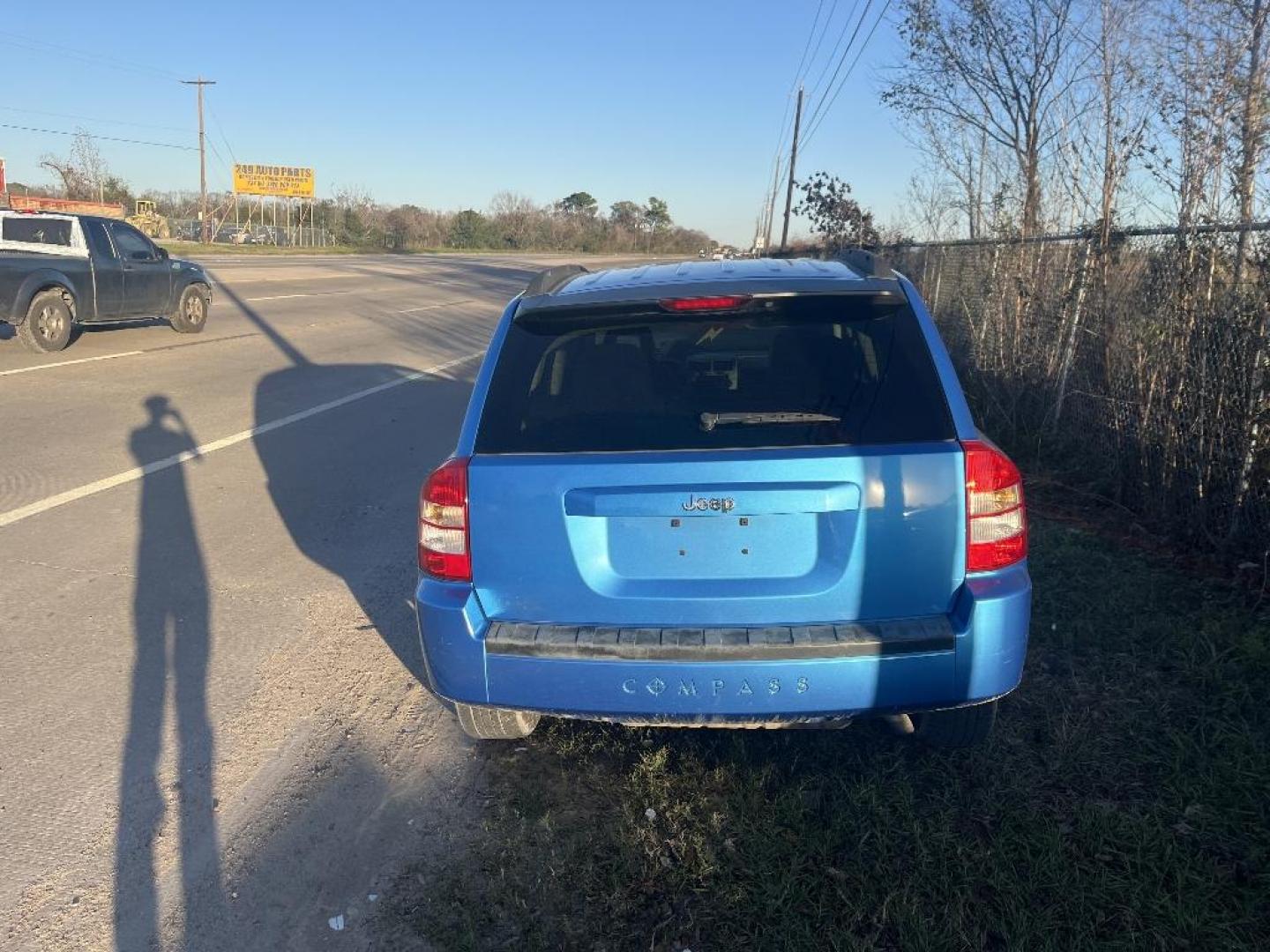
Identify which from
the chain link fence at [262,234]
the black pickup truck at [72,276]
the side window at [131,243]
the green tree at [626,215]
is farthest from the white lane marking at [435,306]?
the green tree at [626,215]

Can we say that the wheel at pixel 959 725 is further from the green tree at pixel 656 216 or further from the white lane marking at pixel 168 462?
the green tree at pixel 656 216

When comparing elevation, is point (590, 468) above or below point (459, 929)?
above

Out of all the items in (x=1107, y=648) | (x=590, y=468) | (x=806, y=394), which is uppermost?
(x=806, y=394)

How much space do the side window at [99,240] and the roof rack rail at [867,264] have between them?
1409 centimetres

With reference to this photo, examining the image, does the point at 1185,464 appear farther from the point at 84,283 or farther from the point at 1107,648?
the point at 84,283

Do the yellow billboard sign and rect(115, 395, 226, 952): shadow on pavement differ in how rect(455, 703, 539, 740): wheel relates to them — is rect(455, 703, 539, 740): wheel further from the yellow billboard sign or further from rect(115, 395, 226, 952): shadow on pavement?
the yellow billboard sign

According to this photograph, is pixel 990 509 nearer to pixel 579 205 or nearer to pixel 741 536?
pixel 741 536

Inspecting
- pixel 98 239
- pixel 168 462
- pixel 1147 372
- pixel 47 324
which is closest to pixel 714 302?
pixel 1147 372

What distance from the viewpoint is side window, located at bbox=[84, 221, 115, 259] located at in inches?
579

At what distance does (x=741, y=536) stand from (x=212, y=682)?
105 inches

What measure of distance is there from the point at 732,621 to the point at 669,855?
2.46 feet

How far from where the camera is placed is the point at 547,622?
3164mm

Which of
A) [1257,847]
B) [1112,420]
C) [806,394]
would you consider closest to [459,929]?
[806,394]

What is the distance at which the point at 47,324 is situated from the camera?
14.0m
